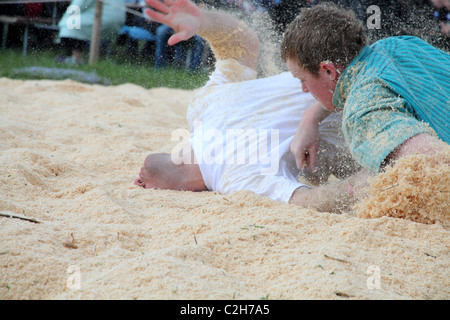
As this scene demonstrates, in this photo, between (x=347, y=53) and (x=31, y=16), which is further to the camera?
(x=31, y=16)

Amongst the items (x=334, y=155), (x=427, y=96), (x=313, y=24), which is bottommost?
(x=334, y=155)

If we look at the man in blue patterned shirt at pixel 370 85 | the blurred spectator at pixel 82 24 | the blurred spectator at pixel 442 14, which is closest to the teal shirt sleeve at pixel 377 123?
the man in blue patterned shirt at pixel 370 85

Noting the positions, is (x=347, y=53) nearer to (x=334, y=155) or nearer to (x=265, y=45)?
(x=334, y=155)

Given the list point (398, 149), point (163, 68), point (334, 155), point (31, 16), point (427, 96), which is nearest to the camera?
point (398, 149)

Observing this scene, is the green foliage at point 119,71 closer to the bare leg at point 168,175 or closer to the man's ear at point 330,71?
the bare leg at point 168,175

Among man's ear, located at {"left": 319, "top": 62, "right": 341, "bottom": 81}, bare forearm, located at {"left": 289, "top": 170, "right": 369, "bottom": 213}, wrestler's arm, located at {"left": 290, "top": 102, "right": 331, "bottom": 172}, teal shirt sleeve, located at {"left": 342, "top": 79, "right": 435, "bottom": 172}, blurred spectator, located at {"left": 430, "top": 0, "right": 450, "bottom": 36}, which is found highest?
blurred spectator, located at {"left": 430, "top": 0, "right": 450, "bottom": 36}

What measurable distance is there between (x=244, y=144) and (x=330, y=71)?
566 mm

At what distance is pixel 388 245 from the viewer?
1.54 meters

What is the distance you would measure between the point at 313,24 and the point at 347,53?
0.69 feet

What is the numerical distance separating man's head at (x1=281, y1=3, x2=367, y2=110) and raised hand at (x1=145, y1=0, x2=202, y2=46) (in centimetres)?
59

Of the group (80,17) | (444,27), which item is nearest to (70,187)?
(444,27)

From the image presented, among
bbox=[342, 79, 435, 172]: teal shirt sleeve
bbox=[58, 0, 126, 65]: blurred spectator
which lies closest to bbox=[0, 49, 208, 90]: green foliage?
bbox=[58, 0, 126, 65]: blurred spectator

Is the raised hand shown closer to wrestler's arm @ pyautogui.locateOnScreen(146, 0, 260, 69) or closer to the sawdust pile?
wrestler's arm @ pyautogui.locateOnScreen(146, 0, 260, 69)

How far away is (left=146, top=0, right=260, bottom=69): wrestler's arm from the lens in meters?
2.52
